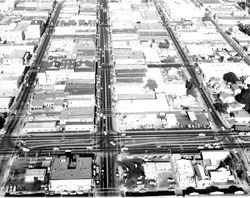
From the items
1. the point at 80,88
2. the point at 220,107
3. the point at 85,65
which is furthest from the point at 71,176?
the point at 85,65

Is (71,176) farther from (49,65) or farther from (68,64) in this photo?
(68,64)

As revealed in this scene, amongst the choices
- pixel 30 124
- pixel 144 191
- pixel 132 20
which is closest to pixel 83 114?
pixel 30 124

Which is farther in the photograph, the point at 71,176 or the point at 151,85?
the point at 151,85

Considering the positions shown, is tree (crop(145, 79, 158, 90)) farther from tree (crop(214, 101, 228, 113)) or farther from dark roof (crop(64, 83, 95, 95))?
tree (crop(214, 101, 228, 113))

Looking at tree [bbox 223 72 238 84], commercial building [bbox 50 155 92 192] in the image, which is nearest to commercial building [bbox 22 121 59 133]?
commercial building [bbox 50 155 92 192]

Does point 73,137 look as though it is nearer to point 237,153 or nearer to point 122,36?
point 237,153

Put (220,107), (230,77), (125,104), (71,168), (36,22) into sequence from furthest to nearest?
(36,22) < (230,77) < (125,104) < (220,107) < (71,168)
